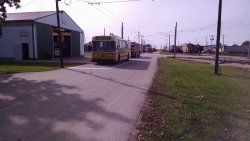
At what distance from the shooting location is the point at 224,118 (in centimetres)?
960

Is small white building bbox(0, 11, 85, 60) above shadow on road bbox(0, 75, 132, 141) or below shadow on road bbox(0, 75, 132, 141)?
above

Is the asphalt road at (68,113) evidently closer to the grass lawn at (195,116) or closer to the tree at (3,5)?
the grass lawn at (195,116)

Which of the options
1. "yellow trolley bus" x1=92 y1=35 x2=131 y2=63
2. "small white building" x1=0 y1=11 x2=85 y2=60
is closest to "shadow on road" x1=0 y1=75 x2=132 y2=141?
"yellow trolley bus" x1=92 y1=35 x2=131 y2=63

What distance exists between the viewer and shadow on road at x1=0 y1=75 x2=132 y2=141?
292 inches

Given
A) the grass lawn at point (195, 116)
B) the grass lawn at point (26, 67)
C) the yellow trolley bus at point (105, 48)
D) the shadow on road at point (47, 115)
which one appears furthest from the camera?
the yellow trolley bus at point (105, 48)

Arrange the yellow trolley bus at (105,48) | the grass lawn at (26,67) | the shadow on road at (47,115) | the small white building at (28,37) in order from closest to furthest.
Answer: the shadow on road at (47,115), the grass lawn at (26,67), the yellow trolley bus at (105,48), the small white building at (28,37)

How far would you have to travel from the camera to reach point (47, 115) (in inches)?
369

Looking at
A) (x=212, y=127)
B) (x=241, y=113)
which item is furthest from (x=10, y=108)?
(x=241, y=113)

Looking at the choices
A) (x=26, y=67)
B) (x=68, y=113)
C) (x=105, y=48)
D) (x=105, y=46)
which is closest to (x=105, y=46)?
(x=105, y=46)

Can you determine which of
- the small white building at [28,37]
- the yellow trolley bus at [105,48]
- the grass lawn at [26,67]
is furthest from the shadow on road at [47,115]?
the small white building at [28,37]

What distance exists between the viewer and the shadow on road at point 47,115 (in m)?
7.41

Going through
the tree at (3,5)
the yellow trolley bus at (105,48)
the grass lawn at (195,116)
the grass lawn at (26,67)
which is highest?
the tree at (3,5)

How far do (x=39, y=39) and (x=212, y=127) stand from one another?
41493 mm

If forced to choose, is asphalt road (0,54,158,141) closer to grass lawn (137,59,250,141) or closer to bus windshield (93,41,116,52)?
grass lawn (137,59,250,141)
